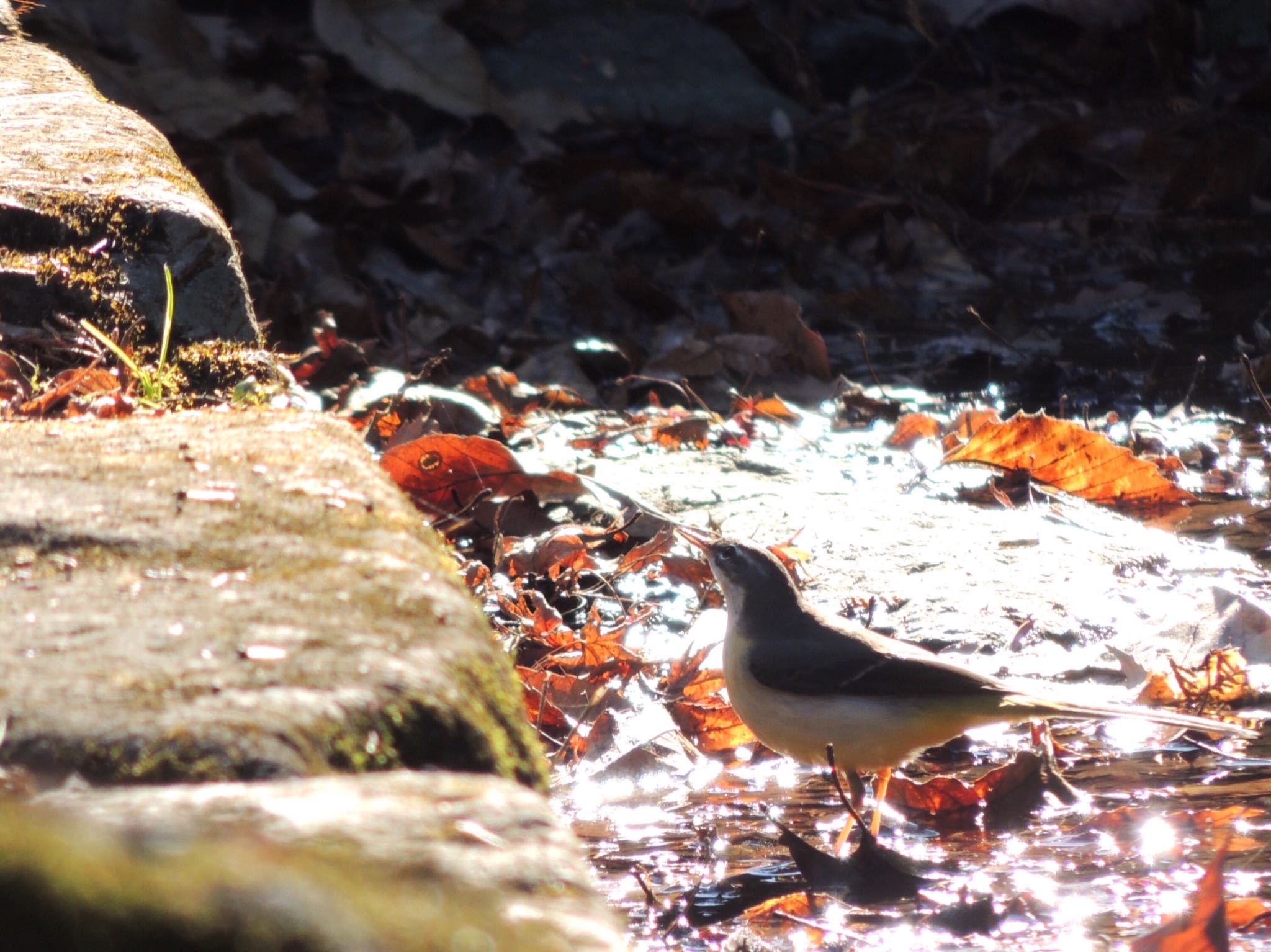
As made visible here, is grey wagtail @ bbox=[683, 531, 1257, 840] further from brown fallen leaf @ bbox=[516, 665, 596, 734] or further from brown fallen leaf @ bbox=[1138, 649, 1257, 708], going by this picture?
brown fallen leaf @ bbox=[516, 665, 596, 734]

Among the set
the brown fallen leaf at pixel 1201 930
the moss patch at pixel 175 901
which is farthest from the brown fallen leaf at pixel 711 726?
the moss patch at pixel 175 901

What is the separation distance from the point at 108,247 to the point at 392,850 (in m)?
3.31

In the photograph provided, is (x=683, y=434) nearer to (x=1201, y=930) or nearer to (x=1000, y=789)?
(x=1000, y=789)

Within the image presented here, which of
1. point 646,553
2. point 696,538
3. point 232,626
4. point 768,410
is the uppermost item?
point 232,626

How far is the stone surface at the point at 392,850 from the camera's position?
106 cm

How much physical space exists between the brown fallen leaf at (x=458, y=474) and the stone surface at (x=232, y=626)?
2.02 meters

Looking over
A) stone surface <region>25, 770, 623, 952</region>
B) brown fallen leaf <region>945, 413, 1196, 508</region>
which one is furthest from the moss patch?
brown fallen leaf <region>945, 413, 1196, 508</region>

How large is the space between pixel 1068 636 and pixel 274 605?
303 cm

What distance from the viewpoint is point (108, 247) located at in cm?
425

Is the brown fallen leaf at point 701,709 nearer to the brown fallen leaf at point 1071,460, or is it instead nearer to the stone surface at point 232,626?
the brown fallen leaf at point 1071,460

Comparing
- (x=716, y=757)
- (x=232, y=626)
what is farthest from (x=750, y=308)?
(x=232, y=626)

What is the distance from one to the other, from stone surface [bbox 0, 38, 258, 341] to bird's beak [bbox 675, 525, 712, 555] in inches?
56.2

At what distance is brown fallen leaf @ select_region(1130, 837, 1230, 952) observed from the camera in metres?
2.09

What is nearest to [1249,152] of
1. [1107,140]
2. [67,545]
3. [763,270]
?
[1107,140]
